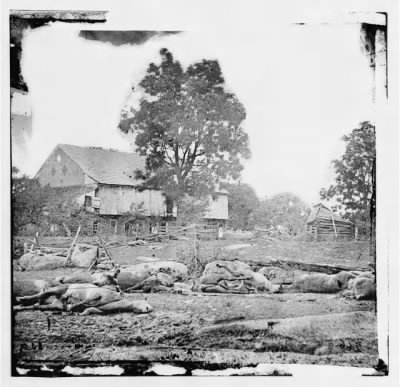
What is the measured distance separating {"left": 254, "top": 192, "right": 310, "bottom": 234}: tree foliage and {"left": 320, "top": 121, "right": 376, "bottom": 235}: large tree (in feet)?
0.51

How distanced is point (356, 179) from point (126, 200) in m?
1.33

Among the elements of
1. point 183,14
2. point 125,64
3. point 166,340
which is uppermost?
point 183,14

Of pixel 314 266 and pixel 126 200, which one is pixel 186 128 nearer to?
pixel 126 200

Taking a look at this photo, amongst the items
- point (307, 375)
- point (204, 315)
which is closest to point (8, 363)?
point (204, 315)

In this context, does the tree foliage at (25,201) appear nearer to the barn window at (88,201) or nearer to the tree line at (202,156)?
the tree line at (202,156)

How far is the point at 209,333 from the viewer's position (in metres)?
2.83

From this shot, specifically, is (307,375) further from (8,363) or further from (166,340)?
(8,363)

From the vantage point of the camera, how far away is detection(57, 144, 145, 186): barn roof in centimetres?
288

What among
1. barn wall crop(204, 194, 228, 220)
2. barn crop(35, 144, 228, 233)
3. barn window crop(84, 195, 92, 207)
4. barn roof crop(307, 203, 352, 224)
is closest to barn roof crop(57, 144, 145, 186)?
barn crop(35, 144, 228, 233)

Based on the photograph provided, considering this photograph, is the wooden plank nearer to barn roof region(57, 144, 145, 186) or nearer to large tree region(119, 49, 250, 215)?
large tree region(119, 49, 250, 215)

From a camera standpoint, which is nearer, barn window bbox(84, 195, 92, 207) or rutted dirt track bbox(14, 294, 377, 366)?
rutted dirt track bbox(14, 294, 377, 366)

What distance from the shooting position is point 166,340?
283cm

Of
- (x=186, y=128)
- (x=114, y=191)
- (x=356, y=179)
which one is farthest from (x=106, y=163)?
(x=356, y=179)

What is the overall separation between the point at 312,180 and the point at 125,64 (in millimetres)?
1262
